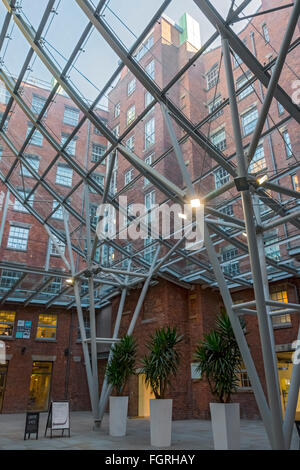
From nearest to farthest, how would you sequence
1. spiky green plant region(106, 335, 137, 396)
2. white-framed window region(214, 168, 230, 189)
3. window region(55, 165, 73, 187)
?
1. spiky green plant region(106, 335, 137, 396)
2. white-framed window region(214, 168, 230, 189)
3. window region(55, 165, 73, 187)

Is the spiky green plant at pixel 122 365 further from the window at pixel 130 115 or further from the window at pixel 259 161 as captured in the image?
the window at pixel 259 161

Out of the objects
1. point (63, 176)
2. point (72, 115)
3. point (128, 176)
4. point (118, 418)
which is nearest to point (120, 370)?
point (118, 418)

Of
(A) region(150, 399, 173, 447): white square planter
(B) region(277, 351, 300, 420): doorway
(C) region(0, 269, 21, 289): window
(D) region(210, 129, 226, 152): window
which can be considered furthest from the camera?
(C) region(0, 269, 21, 289): window

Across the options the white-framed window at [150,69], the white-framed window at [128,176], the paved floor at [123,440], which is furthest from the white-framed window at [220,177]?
the paved floor at [123,440]

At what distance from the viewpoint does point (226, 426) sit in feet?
22.9

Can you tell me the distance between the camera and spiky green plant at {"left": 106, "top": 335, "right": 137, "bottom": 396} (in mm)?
10852

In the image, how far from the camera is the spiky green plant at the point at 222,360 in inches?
293

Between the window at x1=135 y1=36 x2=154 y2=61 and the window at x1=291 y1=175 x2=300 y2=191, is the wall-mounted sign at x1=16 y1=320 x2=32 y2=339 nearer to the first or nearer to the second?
the window at x1=135 y1=36 x2=154 y2=61

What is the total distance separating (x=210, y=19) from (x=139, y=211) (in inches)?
311

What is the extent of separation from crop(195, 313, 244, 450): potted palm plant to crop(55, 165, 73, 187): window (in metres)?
13.2

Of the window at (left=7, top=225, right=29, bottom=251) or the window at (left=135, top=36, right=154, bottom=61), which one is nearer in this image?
the window at (left=135, top=36, right=154, bottom=61)

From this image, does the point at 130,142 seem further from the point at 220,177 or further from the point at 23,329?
the point at 23,329

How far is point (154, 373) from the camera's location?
894cm

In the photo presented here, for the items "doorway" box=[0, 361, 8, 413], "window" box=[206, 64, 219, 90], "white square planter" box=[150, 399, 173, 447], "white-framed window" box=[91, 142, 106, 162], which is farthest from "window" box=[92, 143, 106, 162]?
"doorway" box=[0, 361, 8, 413]
